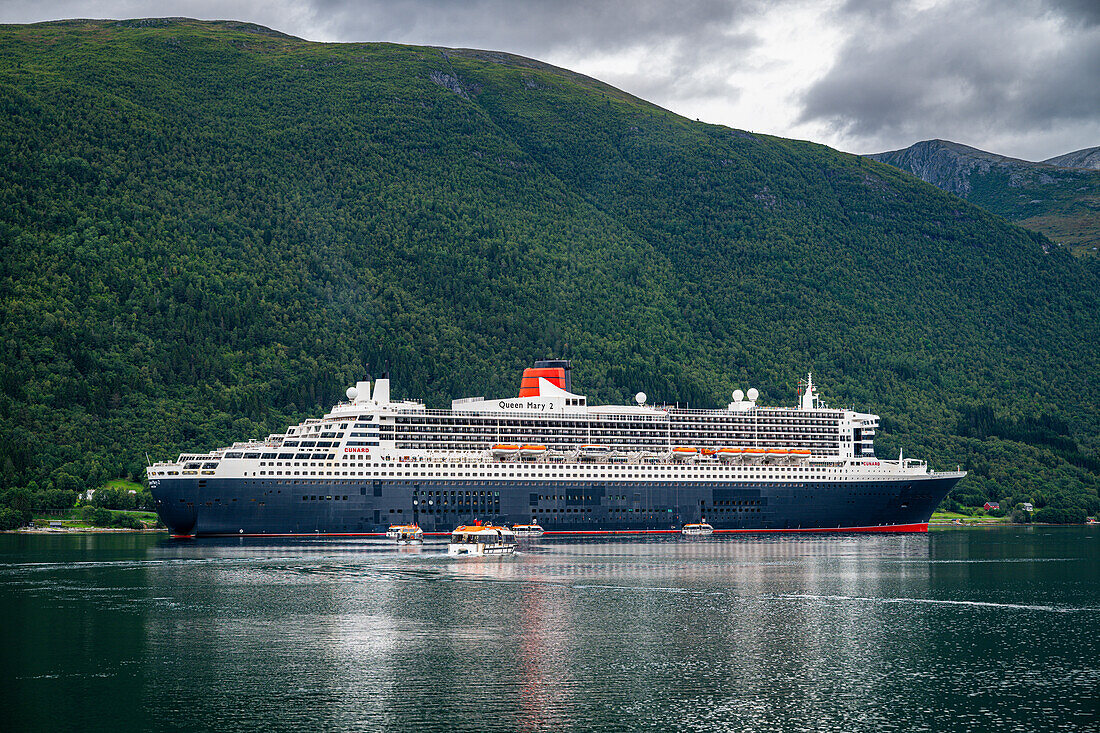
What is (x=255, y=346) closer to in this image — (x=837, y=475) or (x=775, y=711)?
(x=837, y=475)

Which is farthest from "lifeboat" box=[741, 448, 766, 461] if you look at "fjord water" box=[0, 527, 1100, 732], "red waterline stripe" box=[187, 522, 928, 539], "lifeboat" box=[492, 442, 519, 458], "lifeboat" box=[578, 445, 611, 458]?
"fjord water" box=[0, 527, 1100, 732]

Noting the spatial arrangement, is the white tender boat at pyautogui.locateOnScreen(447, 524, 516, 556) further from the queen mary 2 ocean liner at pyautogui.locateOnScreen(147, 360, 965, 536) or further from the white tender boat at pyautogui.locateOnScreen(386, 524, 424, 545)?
the queen mary 2 ocean liner at pyautogui.locateOnScreen(147, 360, 965, 536)

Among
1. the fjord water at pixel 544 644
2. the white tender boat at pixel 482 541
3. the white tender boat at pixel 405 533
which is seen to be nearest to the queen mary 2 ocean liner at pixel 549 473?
the white tender boat at pixel 405 533

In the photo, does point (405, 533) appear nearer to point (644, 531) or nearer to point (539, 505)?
point (539, 505)

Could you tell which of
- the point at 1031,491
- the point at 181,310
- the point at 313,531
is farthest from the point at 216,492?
the point at 1031,491

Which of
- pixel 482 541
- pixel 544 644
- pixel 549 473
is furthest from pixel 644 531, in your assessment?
pixel 544 644

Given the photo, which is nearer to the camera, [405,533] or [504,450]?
[405,533]
